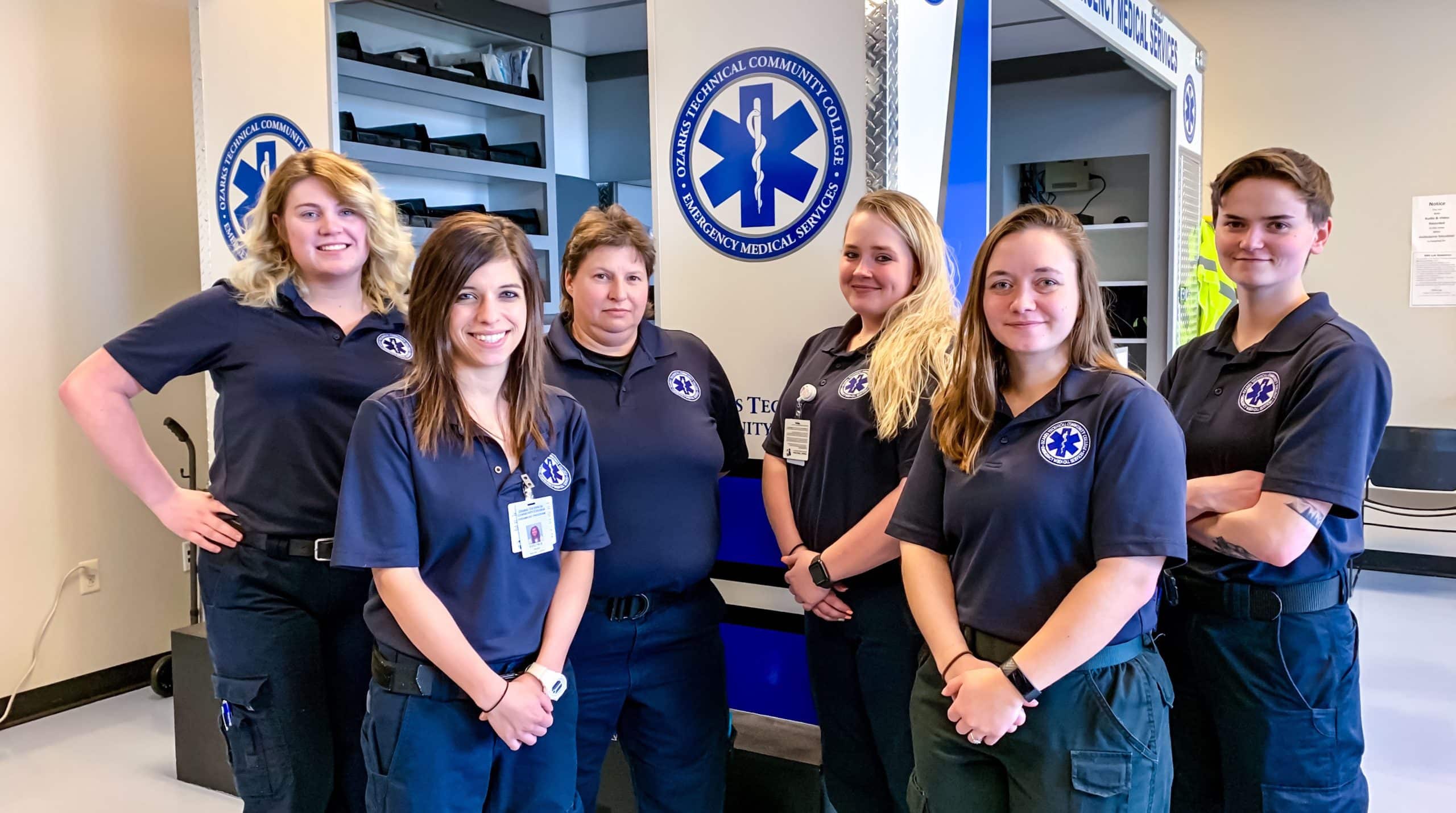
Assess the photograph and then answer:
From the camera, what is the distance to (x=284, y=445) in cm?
203

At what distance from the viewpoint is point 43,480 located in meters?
3.96

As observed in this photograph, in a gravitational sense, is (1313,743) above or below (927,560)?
below

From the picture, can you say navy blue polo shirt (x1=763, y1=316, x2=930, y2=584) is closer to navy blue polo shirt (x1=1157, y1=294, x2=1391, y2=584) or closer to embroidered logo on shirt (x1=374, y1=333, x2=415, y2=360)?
navy blue polo shirt (x1=1157, y1=294, x2=1391, y2=584)

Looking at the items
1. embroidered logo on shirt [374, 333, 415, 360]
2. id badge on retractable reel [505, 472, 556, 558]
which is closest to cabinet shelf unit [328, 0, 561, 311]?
embroidered logo on shirt [374, 333, 415, 360]

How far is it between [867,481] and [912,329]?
0.99 feet

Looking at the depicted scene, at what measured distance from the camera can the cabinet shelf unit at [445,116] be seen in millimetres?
4145

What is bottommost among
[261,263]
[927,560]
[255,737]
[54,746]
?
[54,746]

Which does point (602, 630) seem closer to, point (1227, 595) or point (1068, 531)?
point (1068, 531)

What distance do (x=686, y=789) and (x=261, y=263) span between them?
133 centimetres

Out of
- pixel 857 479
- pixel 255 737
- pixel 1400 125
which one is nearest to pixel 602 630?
pixel 857 479

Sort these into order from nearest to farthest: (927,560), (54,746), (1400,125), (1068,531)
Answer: (1068,531) < (927,560) < (54,746) < (1400,125)

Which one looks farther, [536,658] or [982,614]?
[536,658]

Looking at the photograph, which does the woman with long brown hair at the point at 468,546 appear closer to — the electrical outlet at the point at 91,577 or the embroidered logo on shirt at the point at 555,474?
the embroidered logo on shirt at the point at 555,474

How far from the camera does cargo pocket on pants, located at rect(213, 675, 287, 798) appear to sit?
2002 mm
